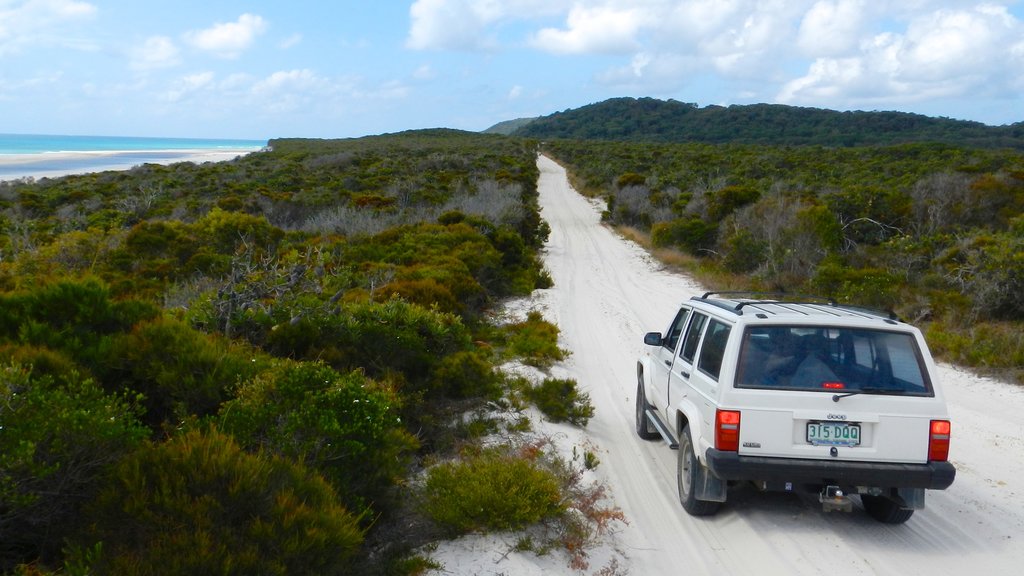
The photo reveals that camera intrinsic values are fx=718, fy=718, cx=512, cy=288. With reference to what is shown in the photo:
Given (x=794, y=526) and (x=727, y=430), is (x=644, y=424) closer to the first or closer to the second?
(x=794, y=526)

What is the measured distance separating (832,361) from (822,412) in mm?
469

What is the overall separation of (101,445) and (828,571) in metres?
4.51

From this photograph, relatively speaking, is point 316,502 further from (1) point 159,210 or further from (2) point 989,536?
(1) point 159,210

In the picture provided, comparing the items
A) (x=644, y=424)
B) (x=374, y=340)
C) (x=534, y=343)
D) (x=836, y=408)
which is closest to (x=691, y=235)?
(x=534, y=343)

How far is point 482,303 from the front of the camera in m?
14.4

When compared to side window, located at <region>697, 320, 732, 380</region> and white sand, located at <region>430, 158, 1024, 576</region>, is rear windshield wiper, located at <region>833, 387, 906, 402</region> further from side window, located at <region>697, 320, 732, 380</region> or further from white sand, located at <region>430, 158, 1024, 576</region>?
white sand, located at <region>430, 158, 1024, 576</region>

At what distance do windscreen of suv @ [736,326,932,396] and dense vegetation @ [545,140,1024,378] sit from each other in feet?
19.9

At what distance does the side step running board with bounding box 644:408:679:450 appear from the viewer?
6.32m

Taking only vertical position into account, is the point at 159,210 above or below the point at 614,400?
above

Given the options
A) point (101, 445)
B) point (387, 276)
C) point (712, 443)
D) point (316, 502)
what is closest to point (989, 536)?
point (712, 443)

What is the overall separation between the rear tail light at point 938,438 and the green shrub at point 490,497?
8.49 ft

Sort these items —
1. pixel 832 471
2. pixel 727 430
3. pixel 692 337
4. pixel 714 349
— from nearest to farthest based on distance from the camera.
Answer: pixel 832 471 → pixel 727 430 → pixel 714 349 → pixel 692 337

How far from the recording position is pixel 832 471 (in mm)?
4930

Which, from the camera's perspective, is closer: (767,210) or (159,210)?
(767,210)
